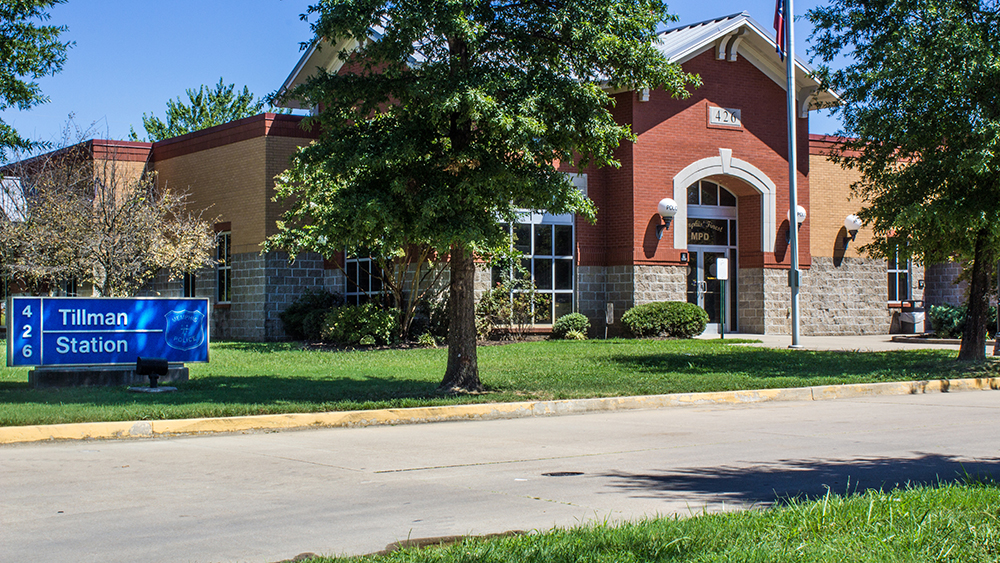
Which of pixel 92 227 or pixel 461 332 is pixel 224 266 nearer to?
pixel 92 227

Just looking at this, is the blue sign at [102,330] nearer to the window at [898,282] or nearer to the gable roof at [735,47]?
the gable roof at [735,47]

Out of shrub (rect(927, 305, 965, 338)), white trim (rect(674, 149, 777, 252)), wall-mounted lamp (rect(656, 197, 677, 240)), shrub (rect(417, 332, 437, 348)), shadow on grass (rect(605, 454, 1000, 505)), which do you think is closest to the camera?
shadow on grass (rect(605, 454, 1000, 505))

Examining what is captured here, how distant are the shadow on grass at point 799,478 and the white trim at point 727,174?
61.4ft

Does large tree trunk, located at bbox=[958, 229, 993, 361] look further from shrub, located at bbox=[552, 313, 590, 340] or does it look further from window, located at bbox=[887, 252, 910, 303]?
window, located at bbox=[887, 252, 910, 303]

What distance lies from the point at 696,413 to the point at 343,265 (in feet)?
54.7

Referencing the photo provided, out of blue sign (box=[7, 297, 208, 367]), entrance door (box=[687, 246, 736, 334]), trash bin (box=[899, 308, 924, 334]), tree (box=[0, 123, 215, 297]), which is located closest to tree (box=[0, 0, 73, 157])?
blue sign (box=[7, 297, 208, 367])

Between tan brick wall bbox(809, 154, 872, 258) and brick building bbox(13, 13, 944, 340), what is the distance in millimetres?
41

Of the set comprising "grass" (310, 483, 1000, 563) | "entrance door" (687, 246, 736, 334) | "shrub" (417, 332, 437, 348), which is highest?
"entrance door" (687, 246, 736, 334)

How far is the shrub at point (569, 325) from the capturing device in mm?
25327

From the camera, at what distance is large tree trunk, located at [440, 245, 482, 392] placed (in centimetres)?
1381

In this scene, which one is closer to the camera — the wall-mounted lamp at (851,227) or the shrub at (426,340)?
the shrub at (426,340)

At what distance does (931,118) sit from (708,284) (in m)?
12.1

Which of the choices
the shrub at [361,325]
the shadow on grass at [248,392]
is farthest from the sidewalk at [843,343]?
the shadow on grass at [248,392]

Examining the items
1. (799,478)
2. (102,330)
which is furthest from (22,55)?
(799,478)
